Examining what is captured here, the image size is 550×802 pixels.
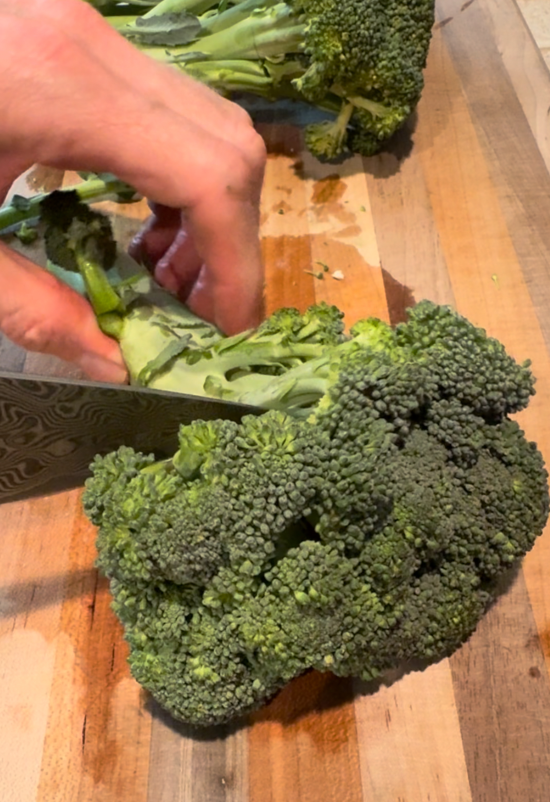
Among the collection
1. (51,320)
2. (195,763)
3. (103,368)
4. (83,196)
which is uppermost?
(83,196)

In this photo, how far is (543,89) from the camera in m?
1.55

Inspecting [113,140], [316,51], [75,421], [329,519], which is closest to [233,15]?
[316,51]

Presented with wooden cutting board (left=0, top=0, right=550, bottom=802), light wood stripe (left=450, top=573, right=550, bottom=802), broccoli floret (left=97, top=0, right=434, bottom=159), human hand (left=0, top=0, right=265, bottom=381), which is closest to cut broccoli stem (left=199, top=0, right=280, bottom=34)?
broccoli floret (left=97, top=0, right=434, bottom=159)

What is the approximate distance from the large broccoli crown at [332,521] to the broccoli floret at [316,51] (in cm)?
70

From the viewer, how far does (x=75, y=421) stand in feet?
3.06

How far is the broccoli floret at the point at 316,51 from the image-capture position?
1.32 meters

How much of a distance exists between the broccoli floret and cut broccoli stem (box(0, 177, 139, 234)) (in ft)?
1.37

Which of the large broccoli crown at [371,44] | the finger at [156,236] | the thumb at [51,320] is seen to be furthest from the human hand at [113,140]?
the large broccoli crown at [371,44]

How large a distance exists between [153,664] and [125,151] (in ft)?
2.36

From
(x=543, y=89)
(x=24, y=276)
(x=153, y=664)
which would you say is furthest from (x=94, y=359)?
(x=543, y=89)

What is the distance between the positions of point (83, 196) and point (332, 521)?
74 cm

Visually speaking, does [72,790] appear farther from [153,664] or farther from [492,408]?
[492,408]

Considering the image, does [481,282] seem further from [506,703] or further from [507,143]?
[506,703]

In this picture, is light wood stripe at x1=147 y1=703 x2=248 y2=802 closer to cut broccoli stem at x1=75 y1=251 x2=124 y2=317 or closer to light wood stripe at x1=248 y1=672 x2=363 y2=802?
light wood stripe at x1=248 y1=672 x2=363 y2=802
